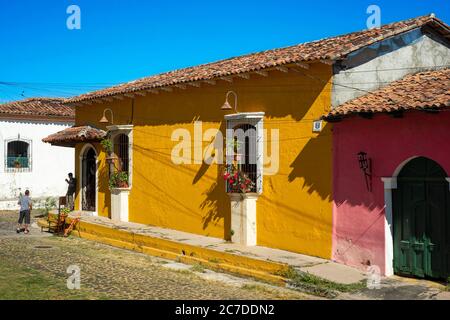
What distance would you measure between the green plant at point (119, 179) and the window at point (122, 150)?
309 millimetres

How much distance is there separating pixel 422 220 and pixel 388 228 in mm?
634

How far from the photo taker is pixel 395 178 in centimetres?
919

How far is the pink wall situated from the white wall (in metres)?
16.9

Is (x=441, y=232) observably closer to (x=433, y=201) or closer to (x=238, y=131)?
(x=433, y=201)

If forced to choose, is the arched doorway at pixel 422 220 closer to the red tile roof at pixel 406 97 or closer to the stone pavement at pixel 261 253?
the stone pavement at pixel 261 253

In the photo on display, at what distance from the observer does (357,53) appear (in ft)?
33.1

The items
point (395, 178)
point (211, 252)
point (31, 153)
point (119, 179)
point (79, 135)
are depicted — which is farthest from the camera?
point (31, 153)

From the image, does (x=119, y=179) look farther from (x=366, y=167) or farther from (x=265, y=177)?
(x=366, y=167)

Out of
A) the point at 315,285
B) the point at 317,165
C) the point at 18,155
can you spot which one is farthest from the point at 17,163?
Answer: the point at 315,285

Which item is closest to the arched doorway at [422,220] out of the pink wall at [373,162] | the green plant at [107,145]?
the pink wall at [373,162]

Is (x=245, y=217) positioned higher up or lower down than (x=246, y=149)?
lower down

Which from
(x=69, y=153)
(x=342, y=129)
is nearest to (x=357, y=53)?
(x=342, y=129)

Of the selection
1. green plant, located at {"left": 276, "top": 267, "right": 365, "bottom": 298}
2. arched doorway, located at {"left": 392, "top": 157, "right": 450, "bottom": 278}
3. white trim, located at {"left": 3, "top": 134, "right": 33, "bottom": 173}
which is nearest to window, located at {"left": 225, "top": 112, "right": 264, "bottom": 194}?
green plant, located at {"left": 276, "top": 267, "right": 365, "bottom": 298}

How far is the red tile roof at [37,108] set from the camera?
2256 cm
